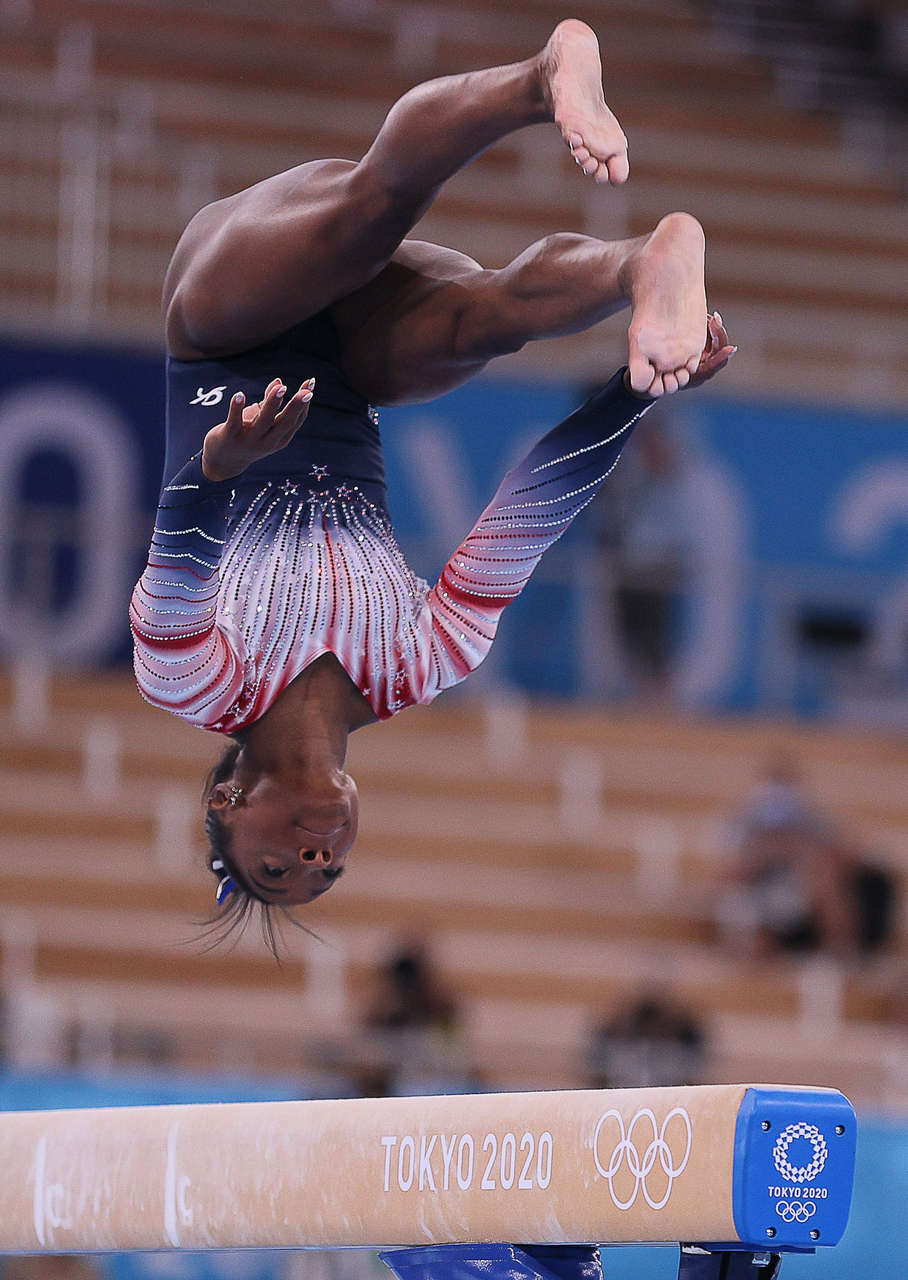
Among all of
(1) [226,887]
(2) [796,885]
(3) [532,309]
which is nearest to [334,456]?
(3) [532,309]

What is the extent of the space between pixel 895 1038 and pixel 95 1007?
358 centimetres

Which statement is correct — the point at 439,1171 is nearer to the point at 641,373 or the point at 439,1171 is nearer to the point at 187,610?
the point at 187,610

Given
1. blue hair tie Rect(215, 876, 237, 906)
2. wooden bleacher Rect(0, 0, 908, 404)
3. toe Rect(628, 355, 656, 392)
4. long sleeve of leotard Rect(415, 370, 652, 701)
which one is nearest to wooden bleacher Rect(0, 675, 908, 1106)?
wooden bleacher Rect(0, 0, 908, 404)

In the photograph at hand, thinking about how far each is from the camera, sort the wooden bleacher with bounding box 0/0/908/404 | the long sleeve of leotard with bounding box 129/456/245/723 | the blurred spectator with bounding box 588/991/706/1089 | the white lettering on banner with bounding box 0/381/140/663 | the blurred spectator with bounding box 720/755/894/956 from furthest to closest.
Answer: the wooden bleacher with bounding box 0/0/908/404 < the white lettering on banner with bounding box 0/381/140/663 < the blurred spectator with bounding box 720/755/894/956 < the blurred spectator with bounding box 588/991/706/1089 < the long sleeve of leotard with bounding box 129/456/245/723

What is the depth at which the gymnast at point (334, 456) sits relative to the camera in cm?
350

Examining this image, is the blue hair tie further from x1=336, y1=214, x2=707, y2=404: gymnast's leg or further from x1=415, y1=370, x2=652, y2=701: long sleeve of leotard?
x1=336, y1=214, x2=707, y2=404: gymnast's leg

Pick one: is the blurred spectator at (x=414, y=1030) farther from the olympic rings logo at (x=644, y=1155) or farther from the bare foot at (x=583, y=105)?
the bare foot at (x=583, y=105)

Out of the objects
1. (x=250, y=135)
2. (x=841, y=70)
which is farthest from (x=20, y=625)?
(x=841, y=70)

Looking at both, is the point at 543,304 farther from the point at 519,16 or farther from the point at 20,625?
the point at 519,16

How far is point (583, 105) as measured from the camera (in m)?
3.27

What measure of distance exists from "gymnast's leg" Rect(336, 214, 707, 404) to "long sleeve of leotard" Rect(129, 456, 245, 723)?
2.25 ft

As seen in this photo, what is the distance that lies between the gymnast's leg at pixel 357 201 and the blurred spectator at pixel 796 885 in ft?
18.6

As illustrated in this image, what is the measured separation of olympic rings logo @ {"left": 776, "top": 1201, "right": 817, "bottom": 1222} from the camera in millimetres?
2857

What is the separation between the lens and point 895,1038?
30.1ft
